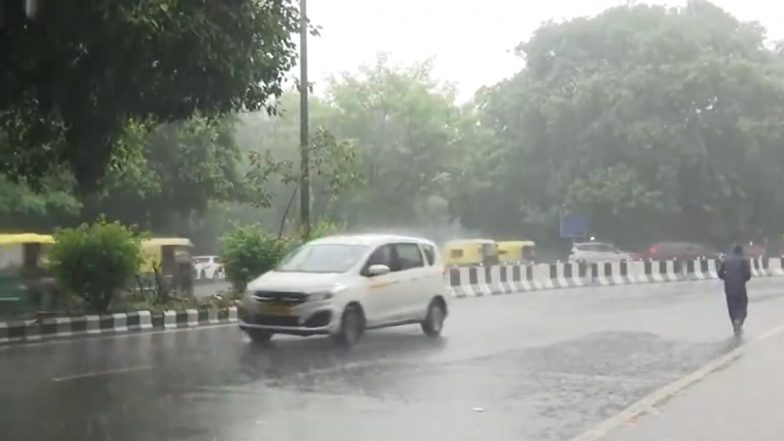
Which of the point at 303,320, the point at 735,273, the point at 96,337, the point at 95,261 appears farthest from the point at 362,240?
the point at 735,273

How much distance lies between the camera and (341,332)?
16453mm

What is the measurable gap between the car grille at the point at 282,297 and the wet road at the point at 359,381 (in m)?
0.69

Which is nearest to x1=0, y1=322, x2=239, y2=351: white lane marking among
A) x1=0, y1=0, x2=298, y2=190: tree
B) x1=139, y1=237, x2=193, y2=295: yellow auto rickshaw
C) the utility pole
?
x1=139, y1=237, x2=193, y2=295: yellow auto rickshaw

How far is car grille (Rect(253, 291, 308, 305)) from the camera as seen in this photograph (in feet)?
52.9

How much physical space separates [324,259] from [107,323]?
15.3 ft

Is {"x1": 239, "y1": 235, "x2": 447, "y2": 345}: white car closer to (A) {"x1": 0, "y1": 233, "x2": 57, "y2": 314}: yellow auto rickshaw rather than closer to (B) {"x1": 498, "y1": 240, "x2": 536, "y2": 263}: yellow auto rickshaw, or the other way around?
(A) {"x1": 0, "y1": 233, "x2": 57, "y2": 314}: yellow auto rickshaw

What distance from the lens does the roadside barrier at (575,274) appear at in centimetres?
3044

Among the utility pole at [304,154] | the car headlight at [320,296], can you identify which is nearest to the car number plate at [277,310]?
the car headlight at [320,296]

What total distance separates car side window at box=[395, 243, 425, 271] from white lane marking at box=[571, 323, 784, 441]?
505cm

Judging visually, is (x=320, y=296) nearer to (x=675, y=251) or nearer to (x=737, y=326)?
(x=737, y=326)

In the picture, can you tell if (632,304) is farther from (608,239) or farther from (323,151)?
(608,239)

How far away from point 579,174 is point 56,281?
35.0 metres

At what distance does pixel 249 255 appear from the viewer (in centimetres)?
2378

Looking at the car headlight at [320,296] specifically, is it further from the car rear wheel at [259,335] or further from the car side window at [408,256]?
the car side window at [408,256]
